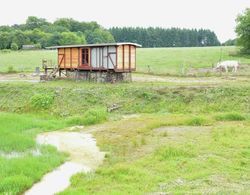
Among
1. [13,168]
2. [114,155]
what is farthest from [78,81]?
[13,168]

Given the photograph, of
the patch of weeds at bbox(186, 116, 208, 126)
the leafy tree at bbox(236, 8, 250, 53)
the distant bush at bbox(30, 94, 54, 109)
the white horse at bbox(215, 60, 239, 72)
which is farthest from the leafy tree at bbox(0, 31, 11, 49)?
the patch of weeds at bbox(186, 116, 208, 126)

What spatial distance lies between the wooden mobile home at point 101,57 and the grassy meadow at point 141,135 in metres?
4.47

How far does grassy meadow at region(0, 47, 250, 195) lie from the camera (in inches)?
481

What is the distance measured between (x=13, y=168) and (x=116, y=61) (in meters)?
23.4

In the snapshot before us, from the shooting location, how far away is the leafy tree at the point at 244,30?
59969mm

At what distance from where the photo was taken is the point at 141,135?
19.9 m

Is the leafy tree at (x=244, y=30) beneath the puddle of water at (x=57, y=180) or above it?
above

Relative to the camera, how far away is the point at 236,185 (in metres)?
11.8

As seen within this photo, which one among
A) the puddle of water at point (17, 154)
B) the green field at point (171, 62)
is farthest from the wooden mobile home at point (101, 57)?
the puddle of water at point (17, 154)

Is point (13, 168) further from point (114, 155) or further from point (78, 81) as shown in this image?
point (78, 81)

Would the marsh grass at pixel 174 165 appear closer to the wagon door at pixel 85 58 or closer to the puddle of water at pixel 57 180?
the puddle of water at pixel 57 180

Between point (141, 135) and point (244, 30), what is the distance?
145 feet

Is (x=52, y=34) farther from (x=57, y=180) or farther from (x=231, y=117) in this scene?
(x=57, y=180)

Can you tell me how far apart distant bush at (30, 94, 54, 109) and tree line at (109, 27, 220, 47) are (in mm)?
110920
